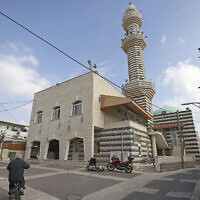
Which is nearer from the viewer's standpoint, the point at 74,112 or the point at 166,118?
the point at 74,112

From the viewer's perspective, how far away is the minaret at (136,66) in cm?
2573

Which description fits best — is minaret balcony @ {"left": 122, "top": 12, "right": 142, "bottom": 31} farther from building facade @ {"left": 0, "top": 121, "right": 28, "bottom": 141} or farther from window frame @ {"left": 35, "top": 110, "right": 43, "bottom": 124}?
building facade @ {"left": 0, "top": 121, "right": 28, "bottom": 141}

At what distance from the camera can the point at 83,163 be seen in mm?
13891

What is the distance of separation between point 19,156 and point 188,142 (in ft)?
82.3

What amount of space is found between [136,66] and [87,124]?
17.7 metres

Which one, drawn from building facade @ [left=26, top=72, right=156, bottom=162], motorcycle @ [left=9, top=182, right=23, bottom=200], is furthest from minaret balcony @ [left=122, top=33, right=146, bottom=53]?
motorcycle @ [left=9, top=182, right=23, bottom=200]

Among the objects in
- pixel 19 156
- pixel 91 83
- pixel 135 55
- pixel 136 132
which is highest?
pixel 135 55

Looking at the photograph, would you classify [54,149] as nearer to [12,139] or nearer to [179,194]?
[12,139]

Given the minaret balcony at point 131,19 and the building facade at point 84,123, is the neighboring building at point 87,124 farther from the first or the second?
the minaret balcony at point 131,19

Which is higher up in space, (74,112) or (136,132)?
(74,112)

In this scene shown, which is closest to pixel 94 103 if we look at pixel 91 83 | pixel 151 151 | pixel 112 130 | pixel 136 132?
pixel 91 83

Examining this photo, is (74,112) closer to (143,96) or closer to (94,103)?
(94,103)

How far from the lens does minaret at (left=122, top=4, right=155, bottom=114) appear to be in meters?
25.7

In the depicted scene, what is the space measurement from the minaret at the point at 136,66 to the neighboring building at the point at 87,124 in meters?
2.39
